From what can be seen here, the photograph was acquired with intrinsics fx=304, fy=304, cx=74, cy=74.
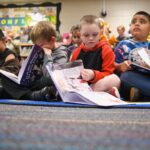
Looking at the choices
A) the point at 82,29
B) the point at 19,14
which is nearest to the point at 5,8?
the point at 19,14

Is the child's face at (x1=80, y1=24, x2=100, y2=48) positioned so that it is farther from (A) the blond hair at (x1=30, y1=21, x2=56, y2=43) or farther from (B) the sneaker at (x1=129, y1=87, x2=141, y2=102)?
(B) the sneaker at (x1=129, y1=87, x2=141, y2=102)

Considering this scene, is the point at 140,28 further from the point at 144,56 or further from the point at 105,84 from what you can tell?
the point at 105,84

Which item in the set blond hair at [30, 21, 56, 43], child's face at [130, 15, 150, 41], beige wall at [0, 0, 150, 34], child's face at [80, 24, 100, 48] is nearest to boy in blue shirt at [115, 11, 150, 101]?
child's face at [130, 15, 150, 41]

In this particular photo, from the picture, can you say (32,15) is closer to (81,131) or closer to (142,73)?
(142,73)

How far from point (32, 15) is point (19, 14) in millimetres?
268

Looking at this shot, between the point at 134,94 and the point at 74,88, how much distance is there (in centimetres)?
30

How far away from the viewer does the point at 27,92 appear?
1106 millimetres

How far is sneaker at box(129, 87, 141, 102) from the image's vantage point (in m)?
1.18

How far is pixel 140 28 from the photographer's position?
1.51 metres

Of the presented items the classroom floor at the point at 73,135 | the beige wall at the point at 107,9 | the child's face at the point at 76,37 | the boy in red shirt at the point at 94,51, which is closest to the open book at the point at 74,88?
the boy in red shirt at the point at 94,51

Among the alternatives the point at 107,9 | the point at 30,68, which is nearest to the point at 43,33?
the point at 30,68

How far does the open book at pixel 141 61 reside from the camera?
118 cm

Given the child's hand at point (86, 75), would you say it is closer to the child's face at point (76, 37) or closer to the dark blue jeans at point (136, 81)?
the dark blue jeans at point (136, 81)

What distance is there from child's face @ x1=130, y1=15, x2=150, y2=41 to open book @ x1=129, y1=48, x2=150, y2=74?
0.89ft
